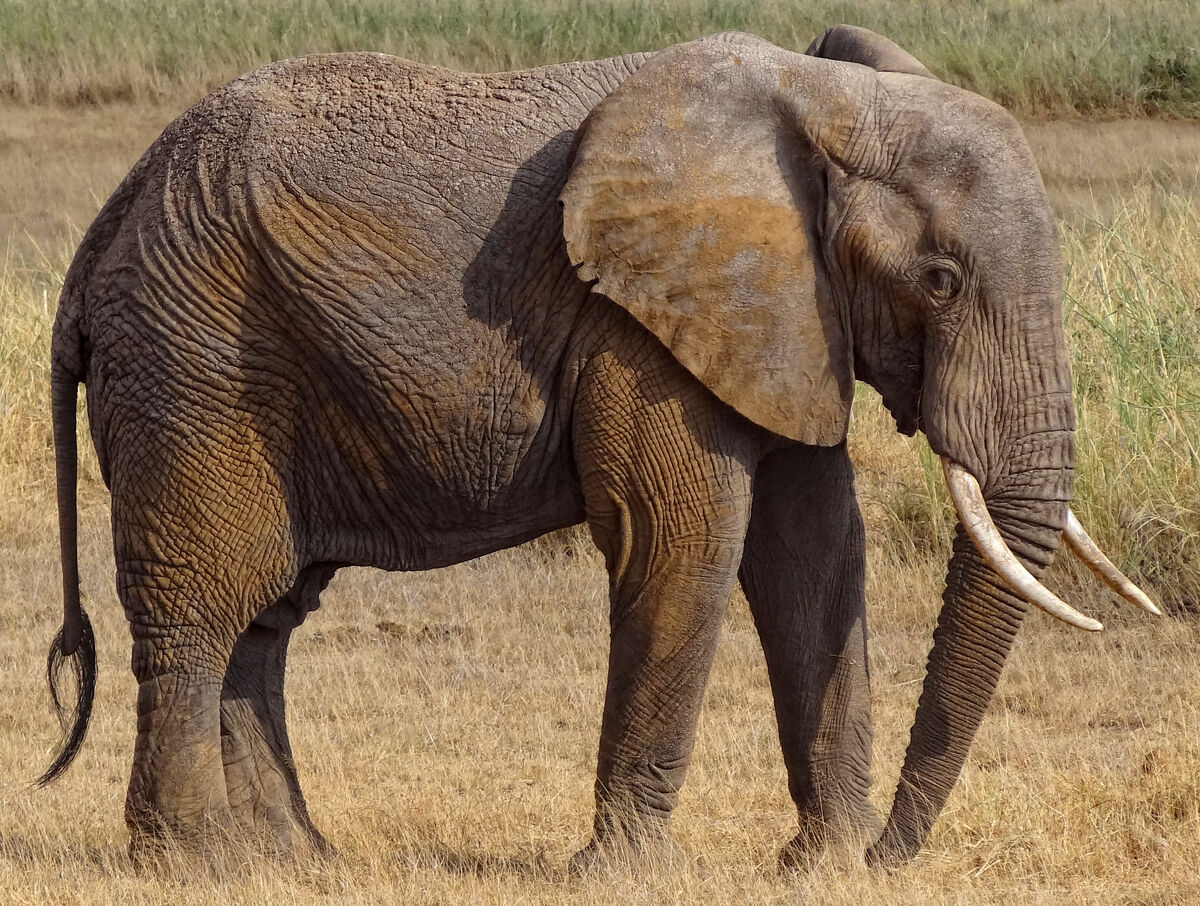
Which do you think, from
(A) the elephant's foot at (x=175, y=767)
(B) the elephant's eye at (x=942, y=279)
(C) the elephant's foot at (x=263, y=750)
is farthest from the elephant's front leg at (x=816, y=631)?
(A) the elephant's foot at (x=175, y=767)

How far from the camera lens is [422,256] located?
14.7 feet

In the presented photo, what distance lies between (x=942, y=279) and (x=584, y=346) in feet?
2.73

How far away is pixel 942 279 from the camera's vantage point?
4.30 metres

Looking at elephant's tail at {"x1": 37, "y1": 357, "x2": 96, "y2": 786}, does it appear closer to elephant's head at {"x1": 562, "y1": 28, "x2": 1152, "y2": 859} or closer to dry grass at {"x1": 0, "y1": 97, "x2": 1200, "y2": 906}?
dry grass at {"x1": 0, "y1": 97, "x2": 1200, "y2": 906}

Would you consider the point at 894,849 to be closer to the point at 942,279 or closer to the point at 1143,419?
the point at 942,279

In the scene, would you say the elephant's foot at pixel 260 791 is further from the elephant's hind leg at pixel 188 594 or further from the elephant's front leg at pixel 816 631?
the elephant's front leg at pixel 816 631

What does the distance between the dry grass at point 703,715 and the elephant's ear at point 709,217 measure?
4.19 ft

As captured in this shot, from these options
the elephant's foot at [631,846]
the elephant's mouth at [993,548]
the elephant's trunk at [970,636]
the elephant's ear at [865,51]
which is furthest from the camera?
the elephant's ear at [865,51]

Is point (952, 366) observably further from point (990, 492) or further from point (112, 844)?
point (112, 844)

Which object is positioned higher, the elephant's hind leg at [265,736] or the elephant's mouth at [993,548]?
the elephant's mouth at [993,548]

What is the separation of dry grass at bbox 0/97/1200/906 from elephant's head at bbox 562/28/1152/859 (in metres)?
0.88

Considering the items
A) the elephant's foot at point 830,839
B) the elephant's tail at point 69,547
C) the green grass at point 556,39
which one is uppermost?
the elephant's tail at point 69,547

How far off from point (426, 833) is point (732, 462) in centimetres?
159

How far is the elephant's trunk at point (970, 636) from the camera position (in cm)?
434
